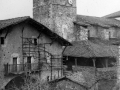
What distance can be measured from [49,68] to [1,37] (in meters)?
6.17

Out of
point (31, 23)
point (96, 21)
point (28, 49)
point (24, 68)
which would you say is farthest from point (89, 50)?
point (96, 21)

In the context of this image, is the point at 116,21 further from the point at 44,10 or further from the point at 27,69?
the point at 27,69

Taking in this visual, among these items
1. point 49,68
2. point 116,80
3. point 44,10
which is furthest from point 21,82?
point 44,10

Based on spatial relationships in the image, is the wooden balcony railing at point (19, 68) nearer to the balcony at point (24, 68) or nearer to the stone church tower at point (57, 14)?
the balcony at point (24, 68)

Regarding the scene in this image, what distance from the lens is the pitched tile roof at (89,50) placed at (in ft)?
87.7

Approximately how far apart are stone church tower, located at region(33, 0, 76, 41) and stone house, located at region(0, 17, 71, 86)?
6.02m

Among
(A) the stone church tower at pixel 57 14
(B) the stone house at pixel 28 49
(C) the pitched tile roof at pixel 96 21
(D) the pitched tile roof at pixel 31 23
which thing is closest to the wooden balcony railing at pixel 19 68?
(B) the stone house at pixel 28 49

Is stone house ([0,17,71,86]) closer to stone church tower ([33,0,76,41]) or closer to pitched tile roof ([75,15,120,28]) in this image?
stone church tower ([33,0,76,41])

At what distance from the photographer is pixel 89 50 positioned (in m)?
26.9

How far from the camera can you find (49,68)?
25484 mm

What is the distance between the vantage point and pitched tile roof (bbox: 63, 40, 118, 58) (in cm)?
2673

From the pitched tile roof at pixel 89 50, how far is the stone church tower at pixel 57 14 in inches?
116

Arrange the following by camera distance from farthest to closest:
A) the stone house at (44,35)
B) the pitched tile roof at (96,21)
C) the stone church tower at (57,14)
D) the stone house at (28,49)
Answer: the pitched tile roof at (96,21), the stone church tower at (57,14), the stone house at (44,35), the stone house at (28,49)

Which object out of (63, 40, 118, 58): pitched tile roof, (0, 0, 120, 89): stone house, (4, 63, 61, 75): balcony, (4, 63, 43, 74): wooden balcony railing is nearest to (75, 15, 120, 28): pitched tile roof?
(0, 0, 120, 89): stone house
